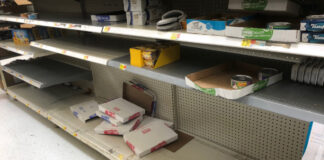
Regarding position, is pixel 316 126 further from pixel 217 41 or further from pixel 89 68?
pixel 89 68

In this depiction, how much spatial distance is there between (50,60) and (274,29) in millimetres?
3330

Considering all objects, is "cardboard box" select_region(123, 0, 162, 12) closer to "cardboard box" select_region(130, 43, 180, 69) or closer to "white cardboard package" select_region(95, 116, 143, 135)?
"cardboard box" select_region(130, 43, 180, 69)

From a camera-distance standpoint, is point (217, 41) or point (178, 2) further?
point (178, 2)

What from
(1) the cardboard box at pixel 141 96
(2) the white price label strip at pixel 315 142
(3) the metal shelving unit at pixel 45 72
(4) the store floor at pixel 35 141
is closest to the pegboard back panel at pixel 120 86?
(1) the cardboard box at pixel 141 96

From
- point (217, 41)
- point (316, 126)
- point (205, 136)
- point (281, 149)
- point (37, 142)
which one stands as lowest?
point (37, 142)

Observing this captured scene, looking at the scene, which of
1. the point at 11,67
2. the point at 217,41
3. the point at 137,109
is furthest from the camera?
the point at 11,67

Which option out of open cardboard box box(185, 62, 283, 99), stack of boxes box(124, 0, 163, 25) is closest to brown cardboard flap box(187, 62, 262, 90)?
open cardboard box box(185, 62, 283, 99)

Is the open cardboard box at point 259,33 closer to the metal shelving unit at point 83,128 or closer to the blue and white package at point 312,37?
the blue and white package at point 312,37

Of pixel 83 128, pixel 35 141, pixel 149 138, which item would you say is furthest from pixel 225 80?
pixel 35 141

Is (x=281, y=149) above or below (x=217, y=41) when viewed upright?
below

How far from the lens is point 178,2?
1834 mm

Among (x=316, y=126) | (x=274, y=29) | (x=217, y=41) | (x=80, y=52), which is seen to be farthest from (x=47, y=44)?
(x=316, y=126)

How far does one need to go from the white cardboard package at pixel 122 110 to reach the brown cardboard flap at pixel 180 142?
412 millimetres

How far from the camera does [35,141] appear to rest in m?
2.57
